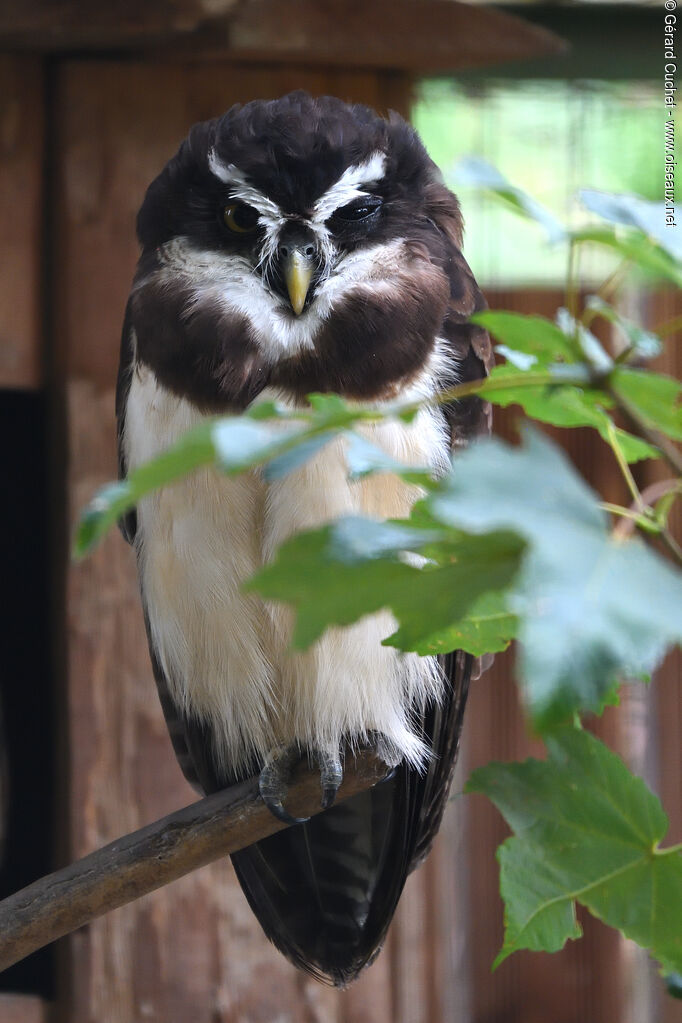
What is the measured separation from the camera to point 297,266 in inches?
58.7

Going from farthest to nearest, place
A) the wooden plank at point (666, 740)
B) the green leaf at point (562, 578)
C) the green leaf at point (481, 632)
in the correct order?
1. the wooden plank at point (666, 740)
2. the green leaf at point (481, 632)
3. the green leaf at point (562, 578)

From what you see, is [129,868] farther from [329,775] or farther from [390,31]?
[390,31]

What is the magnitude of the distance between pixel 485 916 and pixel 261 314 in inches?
54.9

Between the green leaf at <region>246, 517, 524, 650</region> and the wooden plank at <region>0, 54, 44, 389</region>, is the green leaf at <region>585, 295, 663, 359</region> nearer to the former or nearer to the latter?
the green leaf at <region>246, 517, 524, 650</region>

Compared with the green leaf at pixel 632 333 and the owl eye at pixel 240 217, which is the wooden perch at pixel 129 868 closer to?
the owl eye at pixel 240 217

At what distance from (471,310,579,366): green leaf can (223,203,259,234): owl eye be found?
88 centimetres

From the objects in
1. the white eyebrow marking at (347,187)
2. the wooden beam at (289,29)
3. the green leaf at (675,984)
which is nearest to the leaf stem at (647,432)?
the green leaf at (675,984)

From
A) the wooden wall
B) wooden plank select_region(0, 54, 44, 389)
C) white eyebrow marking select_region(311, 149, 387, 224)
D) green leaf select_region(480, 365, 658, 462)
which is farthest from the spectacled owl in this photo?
green leaf select_region(480, 365, 658, 462)

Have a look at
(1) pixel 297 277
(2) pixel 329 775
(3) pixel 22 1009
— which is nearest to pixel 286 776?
(2) pixel 329 775

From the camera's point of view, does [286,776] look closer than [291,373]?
No

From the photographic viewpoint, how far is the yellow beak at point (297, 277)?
1483mm

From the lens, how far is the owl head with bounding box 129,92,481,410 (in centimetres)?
150

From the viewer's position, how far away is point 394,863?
188 cm

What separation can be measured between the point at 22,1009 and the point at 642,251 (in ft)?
6.44
